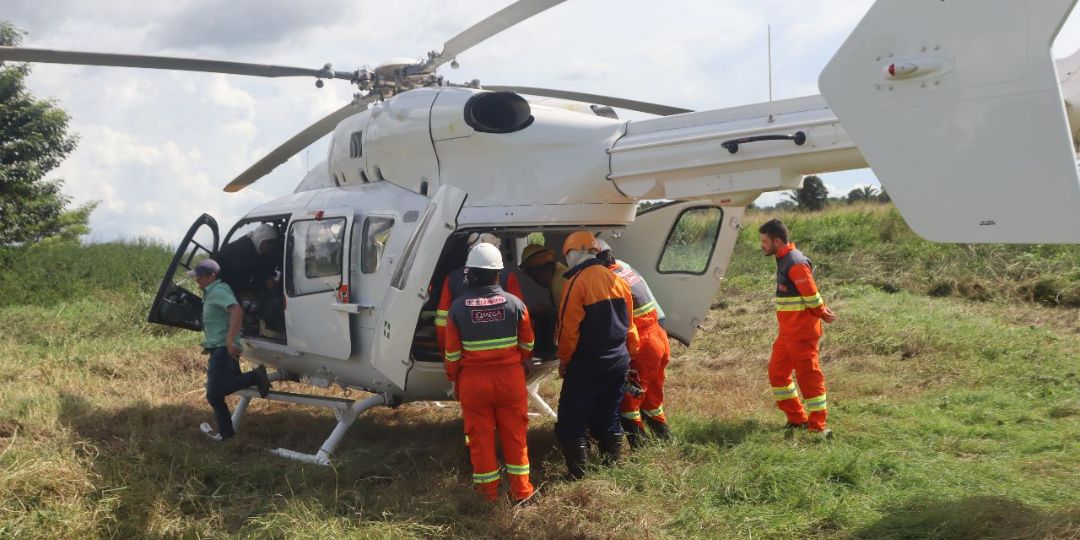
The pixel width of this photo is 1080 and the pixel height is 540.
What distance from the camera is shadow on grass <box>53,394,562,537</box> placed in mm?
5297

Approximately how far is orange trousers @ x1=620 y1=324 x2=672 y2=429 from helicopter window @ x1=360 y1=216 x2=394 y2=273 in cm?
213

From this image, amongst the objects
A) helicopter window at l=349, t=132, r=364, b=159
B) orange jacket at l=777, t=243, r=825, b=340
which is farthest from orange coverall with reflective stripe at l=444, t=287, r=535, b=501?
orange jacket at l=777, t=243, r=825, b=340

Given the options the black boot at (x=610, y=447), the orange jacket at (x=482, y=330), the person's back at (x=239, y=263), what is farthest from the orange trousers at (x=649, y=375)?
the person's back at (x=239, y=263)

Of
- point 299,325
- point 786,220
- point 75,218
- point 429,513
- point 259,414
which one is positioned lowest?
point 429,513

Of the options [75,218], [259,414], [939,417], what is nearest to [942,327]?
[939,417]

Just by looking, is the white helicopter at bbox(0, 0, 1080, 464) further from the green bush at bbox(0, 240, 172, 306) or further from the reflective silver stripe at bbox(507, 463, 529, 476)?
the green bush at bbox(0, 240, 172, 306)

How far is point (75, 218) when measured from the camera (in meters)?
22.5

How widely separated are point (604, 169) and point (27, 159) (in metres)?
20.1

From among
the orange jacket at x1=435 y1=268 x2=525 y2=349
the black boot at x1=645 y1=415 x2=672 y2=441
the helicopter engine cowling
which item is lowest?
the black boot at x1=645 y1=415 x2=672 y2=441

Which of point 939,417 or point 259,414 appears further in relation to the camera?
point 259,414

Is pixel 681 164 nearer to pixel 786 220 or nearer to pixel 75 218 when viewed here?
pixel 786 220

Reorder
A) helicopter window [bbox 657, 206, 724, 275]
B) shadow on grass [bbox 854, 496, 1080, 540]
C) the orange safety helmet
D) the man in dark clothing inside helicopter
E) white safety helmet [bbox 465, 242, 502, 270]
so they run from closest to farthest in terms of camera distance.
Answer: shadow on grass [bbox 854, 496, 1080, 540]
white safety helmet [bbox 465, 242, 502, 270]
the orange safety helmet
helicopter window [bbox 657, 206, 724, 275]
the man in dark clothing inside helicopter

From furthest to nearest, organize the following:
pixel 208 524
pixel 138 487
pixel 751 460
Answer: pixel 751 460 → pixel 138 487 → pixel 208 524

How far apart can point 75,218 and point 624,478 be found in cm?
2140
